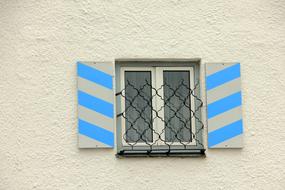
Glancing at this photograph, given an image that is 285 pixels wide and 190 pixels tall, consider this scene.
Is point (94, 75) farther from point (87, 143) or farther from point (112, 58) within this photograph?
point (87, 143)

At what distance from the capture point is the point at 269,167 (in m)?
8.63

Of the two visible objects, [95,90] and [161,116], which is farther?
[161,116]

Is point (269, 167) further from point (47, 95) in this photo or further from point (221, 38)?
point (47, 95)

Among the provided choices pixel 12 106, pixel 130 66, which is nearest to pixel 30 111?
pixel 12 106

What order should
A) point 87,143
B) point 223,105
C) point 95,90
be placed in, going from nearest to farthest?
point 87,143
point 95,90
point 223,105

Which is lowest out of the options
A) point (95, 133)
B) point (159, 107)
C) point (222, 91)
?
point (95, 133)

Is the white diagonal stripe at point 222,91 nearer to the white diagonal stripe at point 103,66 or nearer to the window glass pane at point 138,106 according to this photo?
the window glass pane at point 138,106

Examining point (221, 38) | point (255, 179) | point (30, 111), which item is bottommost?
point (255, 179)

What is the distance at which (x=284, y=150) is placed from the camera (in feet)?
28.5

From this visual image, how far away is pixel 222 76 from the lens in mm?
8766

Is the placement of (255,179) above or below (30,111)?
below

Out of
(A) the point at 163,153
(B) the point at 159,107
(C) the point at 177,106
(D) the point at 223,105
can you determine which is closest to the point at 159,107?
(B) the point at 159,107

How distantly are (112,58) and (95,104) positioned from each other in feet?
1.46

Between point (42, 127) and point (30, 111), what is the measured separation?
6.9 inches
